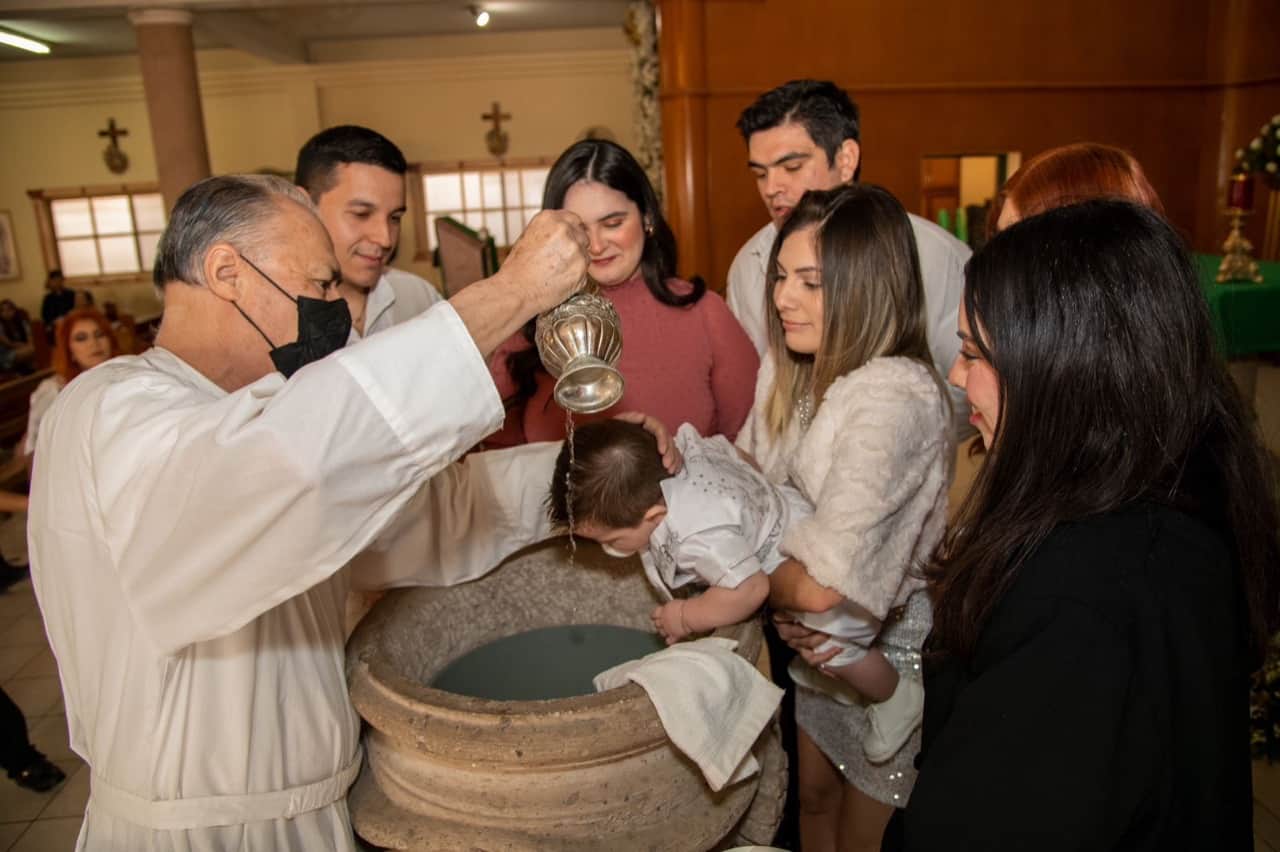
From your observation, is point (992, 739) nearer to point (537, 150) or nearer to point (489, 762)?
point (489, 762)

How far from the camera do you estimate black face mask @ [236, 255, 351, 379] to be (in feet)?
4.09

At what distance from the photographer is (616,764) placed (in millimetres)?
1276

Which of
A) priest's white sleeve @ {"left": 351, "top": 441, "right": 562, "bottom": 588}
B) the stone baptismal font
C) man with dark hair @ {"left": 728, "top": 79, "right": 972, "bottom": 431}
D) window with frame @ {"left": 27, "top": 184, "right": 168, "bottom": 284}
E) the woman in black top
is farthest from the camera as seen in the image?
window with frame @ {"left": 27, "top": 184, "right": 168, "bottom": 284}

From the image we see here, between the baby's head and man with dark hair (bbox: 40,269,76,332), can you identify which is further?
man with dark hair (bbox: 40,269,76,332)

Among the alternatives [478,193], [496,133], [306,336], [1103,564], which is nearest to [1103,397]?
[1103,564]

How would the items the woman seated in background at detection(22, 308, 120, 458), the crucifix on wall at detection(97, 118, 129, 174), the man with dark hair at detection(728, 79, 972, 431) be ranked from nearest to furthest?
the man with dark hair at detection(728, 79, 972, 431), the woman seated in background at detection(22, 308, 120, 458), the crucifix on wall at detection(97, 118, 129, 174)

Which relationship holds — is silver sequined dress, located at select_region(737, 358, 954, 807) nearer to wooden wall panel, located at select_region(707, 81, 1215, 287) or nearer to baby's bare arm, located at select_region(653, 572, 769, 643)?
baby's bare arm, located at select_region(653, 572, 769, 643)

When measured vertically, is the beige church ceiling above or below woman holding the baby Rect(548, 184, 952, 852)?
above

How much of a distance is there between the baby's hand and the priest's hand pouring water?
706 millimetres

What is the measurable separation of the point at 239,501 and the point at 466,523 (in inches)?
32.1

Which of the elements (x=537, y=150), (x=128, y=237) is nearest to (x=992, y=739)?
(x=537, y=150)

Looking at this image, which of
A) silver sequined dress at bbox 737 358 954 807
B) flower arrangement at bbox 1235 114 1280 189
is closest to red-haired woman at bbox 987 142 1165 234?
silver sequined dress at bbox 737 358 954 807

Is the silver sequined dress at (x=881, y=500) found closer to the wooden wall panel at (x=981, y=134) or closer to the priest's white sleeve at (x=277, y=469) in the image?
the priest's white sleeve at (x=277, y=469)

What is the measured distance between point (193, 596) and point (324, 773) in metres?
0.43
